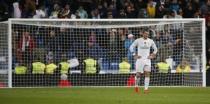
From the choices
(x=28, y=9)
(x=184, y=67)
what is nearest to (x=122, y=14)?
(x=28, y=9)

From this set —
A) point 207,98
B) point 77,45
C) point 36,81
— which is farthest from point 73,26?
point 207,98

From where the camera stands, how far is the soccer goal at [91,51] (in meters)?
28.5

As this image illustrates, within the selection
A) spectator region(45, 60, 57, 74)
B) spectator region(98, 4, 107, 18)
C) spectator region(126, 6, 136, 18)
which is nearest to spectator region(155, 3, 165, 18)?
spectator region(126, 6, 136, 18)

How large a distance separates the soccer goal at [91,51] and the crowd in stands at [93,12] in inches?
1.8

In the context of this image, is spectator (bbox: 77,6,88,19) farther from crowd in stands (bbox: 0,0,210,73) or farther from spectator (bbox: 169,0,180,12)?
spectator (bbox: 169,0,180,12)

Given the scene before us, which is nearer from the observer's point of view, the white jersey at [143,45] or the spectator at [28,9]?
the white jersey at [143,45]

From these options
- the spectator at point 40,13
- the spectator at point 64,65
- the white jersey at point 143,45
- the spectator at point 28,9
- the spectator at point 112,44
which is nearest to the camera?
the white jersey at point 143,45

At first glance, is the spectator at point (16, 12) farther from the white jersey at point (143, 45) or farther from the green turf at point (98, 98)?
the green turf at point (98, 98)

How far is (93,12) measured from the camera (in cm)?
3186

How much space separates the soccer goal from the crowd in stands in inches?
1.8

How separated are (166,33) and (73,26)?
400cm

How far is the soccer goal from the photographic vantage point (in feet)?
93.6

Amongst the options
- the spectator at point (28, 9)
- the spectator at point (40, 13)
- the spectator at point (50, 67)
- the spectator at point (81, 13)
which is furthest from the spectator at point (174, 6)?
the spectator at point (50, 67)

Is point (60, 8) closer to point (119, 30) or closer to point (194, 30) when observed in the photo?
point (119, 30)
